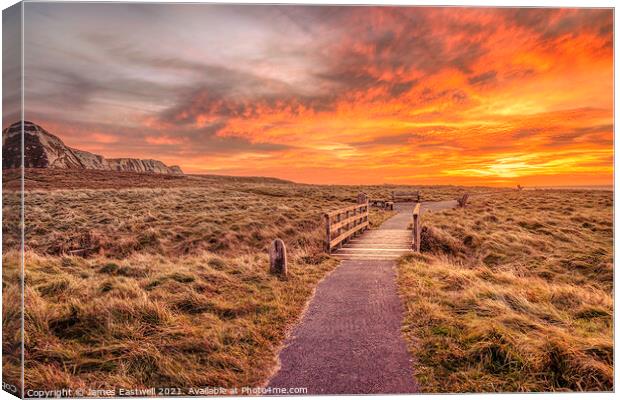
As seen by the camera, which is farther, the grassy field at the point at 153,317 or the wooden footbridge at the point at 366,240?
the wooden footbridge at the point at 366,240

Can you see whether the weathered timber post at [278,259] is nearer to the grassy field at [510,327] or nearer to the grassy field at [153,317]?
the grassy field at [153,317]

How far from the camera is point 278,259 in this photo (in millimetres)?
8086

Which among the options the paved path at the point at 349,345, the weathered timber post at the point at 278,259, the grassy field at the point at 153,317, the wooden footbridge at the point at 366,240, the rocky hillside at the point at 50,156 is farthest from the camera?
the wooden footbridge at the point at 366,240

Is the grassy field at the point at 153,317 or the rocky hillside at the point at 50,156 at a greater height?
the rocky hillside at the point at 50,156

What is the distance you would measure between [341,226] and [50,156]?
14.3 meters

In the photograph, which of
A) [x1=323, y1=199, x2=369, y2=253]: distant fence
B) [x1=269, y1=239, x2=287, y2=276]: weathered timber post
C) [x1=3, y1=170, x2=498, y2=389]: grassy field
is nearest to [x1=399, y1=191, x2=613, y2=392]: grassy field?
[x1=3, y1=170, x2=498, y2=389]: grassy field

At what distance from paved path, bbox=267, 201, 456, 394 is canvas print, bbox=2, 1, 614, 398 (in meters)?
0.03

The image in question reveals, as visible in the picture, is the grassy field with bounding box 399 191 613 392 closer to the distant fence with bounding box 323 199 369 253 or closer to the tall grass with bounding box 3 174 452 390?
the tall grass with bounding box 3 174 452 390

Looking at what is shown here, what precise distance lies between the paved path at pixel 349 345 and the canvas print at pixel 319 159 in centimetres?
3

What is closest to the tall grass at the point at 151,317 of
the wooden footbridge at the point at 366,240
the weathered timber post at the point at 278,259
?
the weathered timber post at the point at 278,259

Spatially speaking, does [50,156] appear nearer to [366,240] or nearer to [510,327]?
[366,240]

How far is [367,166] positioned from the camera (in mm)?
9828

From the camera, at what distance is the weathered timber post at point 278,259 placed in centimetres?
802

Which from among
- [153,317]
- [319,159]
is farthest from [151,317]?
[319,159]
